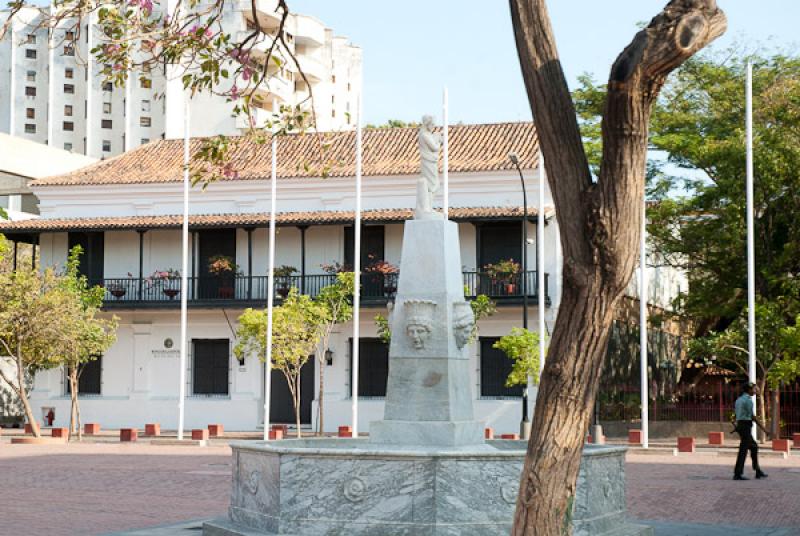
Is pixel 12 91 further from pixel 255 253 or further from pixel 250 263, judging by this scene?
pixel 250 263

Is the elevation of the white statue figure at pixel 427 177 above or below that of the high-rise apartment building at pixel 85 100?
below

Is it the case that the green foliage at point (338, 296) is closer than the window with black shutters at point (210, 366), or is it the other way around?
the green foliage at point (338, 296)

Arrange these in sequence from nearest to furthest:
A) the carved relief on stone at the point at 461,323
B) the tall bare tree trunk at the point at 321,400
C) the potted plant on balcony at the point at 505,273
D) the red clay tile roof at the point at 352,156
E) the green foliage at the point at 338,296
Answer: the carved relief on stone at the point at 461,323, the tall bare tree trunk at the point at 321,400, the green foliage at the point at 338,296, the potted plant on balcony at the point at 505,273, the red clay tile roof at the point at 352,156

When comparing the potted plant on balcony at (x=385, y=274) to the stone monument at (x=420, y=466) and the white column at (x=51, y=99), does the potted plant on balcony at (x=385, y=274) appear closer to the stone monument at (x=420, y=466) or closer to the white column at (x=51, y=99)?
the stone monument at (x=420, y=466)

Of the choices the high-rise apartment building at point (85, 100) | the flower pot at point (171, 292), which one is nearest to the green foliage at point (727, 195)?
the flower pot at point (171, 292)

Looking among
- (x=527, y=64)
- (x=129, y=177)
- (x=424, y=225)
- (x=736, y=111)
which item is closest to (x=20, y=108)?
(x=129, y=177)

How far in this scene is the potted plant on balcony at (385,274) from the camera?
37.0m

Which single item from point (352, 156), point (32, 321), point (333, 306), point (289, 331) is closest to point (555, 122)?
point (32, 321)

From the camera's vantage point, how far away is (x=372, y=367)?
124 ft

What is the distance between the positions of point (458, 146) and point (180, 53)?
31056 mm

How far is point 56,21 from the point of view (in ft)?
26.9

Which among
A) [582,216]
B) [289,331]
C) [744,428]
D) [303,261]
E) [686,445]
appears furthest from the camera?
[303,261]

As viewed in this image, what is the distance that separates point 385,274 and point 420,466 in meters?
26.8

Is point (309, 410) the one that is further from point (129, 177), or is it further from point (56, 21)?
point (56, 21)
